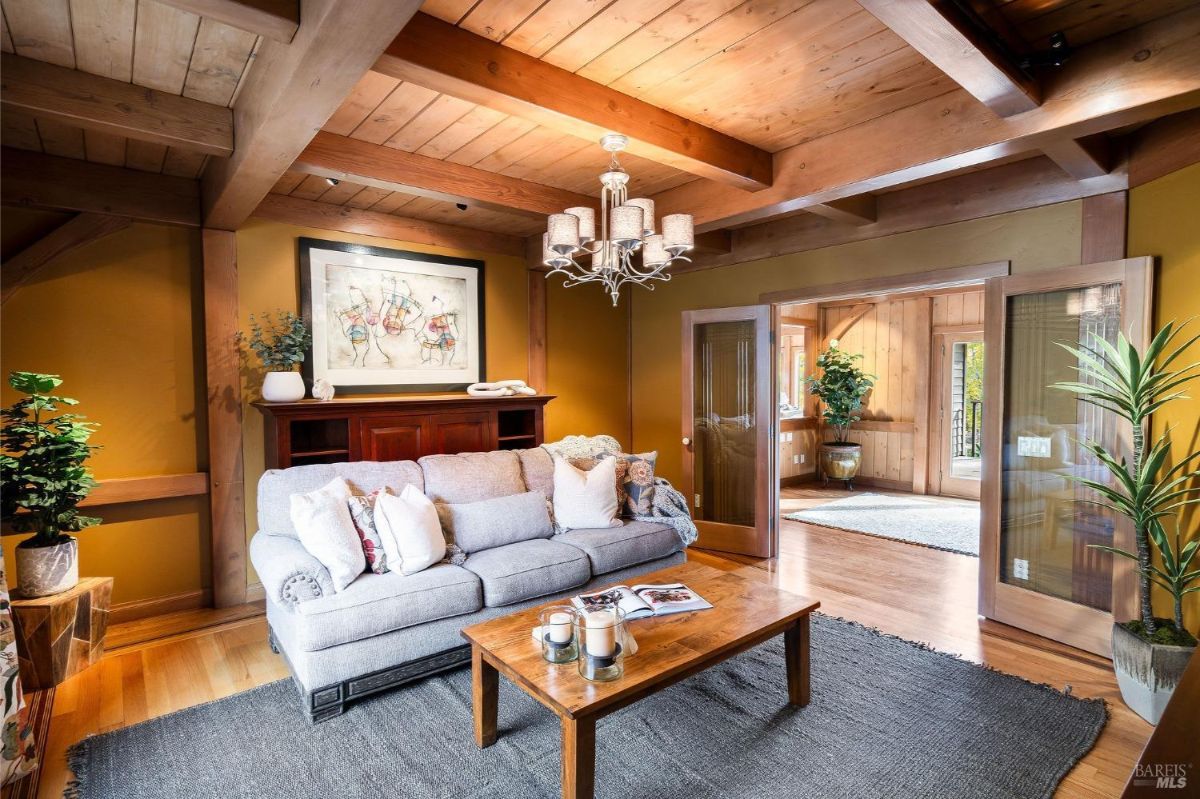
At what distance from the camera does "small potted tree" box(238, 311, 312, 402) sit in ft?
11.8

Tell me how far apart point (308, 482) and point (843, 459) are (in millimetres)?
6203

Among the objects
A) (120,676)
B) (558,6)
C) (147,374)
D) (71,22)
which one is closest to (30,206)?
(147,374)

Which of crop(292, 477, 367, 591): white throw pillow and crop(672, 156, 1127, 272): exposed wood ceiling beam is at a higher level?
Result: crop(672, 156, 1127, 272): exposed wood ceiling beam

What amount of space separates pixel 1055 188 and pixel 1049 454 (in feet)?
4.72

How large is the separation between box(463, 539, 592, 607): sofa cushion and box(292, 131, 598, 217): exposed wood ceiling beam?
1949mm

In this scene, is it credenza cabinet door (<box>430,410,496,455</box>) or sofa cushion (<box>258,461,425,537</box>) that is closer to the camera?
sofa cushion (<box>258,461,425,537</box>)

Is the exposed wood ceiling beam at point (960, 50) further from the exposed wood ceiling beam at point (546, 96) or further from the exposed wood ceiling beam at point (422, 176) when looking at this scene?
the exposed wood ceiling beam at point (422, 176)

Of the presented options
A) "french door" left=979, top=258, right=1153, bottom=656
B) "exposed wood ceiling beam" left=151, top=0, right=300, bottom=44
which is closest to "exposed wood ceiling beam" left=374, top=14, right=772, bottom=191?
"exposed wood ceiling beam" left=151, top=0, right=300, bottom=44

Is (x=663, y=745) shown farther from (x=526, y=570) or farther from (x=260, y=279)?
(x=260, y=279)

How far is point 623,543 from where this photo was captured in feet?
11.3

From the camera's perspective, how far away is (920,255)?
389cm

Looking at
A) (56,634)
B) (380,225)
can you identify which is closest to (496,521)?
(56,634)

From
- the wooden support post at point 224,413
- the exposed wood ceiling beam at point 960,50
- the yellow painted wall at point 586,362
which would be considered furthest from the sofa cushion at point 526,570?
the exposed wood ceiling beam at point 960,50

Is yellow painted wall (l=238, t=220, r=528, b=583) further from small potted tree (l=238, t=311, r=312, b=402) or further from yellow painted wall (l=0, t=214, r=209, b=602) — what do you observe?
yellow painted wall (l=0, t=214, r=209, b=602)
